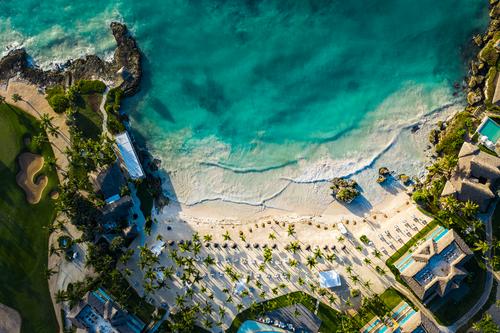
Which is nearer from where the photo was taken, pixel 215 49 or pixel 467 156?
pixel 467 156

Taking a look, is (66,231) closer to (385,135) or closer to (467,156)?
(385,135)

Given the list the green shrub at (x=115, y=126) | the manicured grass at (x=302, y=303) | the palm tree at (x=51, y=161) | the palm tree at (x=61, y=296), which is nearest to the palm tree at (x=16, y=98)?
the palm tree at (x=51, y=161)

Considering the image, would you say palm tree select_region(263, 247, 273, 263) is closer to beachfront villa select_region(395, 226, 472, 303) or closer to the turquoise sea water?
the turquoise sea water

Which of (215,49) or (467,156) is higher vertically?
(467,156)

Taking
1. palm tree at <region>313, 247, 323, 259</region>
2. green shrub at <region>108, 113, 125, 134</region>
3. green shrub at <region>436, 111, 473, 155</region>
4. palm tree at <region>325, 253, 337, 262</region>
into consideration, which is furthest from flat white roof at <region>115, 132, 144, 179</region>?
green shrub at <region>436, 111, 473, 155</region>

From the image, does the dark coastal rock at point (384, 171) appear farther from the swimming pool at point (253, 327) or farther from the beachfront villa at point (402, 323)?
the swimming pool at point (253, 327)

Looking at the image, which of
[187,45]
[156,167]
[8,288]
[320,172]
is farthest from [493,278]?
[8,288]
